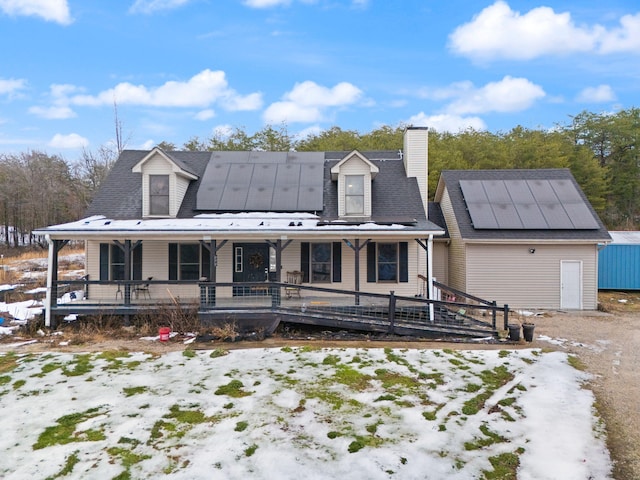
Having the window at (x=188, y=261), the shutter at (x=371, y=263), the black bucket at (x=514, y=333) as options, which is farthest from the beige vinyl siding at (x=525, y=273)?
the window at (x=188, y=261)

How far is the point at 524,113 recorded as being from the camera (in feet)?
127

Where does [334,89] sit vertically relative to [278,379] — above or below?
above

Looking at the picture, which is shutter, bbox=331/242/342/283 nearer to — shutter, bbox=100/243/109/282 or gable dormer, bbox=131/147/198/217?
gable dormer, bbox=131/147/198/217

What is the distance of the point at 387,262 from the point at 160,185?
8484mm

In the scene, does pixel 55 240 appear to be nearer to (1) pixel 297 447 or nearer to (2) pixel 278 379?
(2) pixel 278 379

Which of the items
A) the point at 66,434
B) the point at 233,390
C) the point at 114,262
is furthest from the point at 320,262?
the point at 66,434

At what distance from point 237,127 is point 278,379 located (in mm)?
30294

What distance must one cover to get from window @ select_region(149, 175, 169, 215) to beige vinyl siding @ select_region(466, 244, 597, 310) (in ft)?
37.0

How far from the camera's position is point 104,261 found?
43.1ft

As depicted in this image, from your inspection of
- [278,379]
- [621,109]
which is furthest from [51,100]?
[621,109]

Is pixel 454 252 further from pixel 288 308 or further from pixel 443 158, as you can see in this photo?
pixel 443 158

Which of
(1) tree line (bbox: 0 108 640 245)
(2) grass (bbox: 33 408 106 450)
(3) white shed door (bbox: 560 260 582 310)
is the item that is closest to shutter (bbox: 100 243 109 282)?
(2) grass (bbox: 33 408 106 450)

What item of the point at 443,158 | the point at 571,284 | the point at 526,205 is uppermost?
the point at 443,158

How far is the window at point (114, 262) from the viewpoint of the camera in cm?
1309
